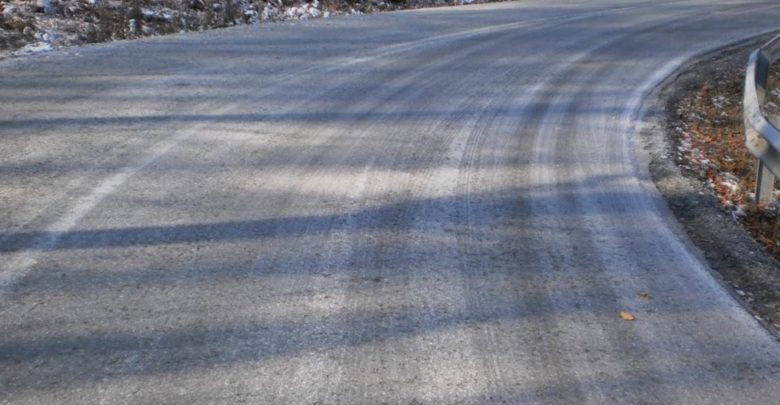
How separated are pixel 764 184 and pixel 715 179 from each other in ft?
2.28

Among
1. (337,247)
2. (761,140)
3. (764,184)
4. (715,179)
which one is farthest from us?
(715,179)

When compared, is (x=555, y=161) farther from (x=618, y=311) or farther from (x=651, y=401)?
(x=651, y=401)

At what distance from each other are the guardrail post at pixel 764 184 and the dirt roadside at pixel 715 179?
9cm

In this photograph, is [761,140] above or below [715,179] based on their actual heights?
above

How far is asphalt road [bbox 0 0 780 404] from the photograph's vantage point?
4.61 m

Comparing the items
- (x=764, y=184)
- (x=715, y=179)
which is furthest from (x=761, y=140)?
(x=715, y=179)

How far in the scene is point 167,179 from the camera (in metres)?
7.25

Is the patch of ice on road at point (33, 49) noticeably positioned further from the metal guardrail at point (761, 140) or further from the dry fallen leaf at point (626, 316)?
the dry fallen leaf at point (626, 316)

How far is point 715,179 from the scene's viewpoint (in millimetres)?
8547

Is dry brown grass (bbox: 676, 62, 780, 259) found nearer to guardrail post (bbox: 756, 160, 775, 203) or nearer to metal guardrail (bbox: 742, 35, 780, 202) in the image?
guardrail post (bbox: 756, 160, 775, 203)

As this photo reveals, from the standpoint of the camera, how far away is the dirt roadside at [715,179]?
20.6 ft

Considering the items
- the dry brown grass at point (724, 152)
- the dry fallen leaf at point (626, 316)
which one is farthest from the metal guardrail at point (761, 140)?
the dry fallen leaf at point (626, 316)

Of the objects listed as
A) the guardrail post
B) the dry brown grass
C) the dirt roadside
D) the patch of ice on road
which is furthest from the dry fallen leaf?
the patch of ice on road

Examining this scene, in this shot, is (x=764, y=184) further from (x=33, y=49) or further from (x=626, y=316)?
(x=33, y=49)
